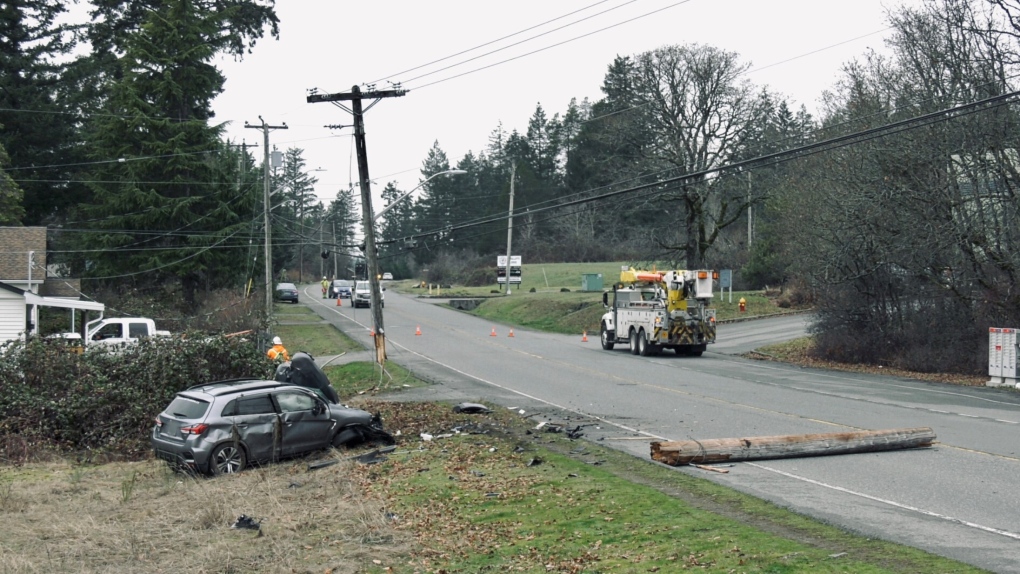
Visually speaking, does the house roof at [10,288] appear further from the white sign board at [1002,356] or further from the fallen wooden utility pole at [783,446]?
the white sign board at [1002,356]

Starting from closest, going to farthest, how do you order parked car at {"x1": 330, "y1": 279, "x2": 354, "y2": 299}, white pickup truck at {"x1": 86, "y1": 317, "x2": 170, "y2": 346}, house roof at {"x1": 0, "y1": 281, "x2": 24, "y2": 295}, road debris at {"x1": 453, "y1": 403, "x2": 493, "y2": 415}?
road debris at {"x1": 453, "y1": 403, "x2": 493, "y2": 415}
house roof at {"x1": 0, "y1": 281, "x2": 24, "y2": 295}
white pickup truck at {"x1": 86, "y1": 317, "x2": 170, "y2": 346}
parked car at {"x1": 330, "y1": 279, "x2": 354, "y2": 299}

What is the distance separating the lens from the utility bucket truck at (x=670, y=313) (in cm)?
3472

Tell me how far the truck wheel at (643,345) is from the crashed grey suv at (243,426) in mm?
20310

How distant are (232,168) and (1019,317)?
3759 centimetres

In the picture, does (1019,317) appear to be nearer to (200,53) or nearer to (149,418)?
(149,418)

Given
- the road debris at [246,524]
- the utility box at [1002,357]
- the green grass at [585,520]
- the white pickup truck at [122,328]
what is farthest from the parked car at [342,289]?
the road debris at [246,524]

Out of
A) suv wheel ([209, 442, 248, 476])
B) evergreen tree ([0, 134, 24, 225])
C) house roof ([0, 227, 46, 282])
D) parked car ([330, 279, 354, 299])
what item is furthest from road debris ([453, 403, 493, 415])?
parked car ([330, 279, 354, 299])

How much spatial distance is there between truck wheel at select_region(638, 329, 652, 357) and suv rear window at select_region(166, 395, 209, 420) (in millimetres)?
22540

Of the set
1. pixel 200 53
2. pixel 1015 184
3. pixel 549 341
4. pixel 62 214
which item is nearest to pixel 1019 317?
pixel 1015 184

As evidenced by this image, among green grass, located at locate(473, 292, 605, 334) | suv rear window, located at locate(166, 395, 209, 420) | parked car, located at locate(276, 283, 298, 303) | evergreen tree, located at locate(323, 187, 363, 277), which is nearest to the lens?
suv rear window, located at locate(166, 395, 209, 420)

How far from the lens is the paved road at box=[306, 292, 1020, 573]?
10.2 metres

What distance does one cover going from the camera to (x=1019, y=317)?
92.1 ft

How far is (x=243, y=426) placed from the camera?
50.1ft

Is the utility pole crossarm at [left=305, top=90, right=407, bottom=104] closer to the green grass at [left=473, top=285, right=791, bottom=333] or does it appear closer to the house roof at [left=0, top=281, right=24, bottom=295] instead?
the house roof at [left=0, top=281, right=24, bottom=295]
